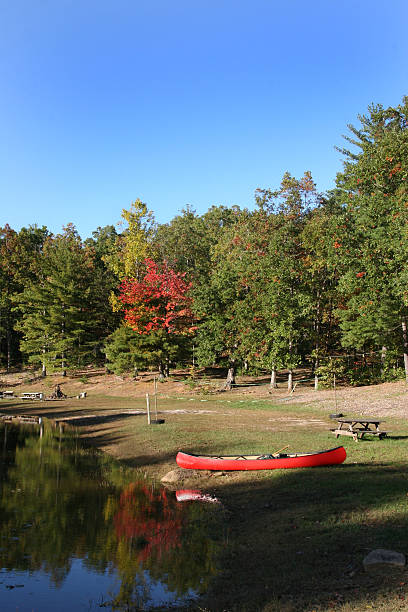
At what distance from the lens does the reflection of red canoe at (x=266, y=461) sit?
15.0m

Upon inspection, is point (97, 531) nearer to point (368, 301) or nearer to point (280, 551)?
point (280, 551)

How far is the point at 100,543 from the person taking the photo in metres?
11.3

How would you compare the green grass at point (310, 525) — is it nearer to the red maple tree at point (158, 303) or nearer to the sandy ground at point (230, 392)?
the sandy ground at point (230, 392)

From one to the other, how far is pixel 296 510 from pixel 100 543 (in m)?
4.49

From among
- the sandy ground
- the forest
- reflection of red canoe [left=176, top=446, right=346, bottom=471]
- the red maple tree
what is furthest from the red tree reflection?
the red maple tree

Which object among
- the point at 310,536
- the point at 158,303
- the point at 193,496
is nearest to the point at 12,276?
the point at 158,303

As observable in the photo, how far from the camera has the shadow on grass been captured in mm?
7699

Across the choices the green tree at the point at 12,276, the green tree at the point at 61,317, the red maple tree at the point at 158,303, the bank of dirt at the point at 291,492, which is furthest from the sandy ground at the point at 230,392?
the green tree at the point at 12,276

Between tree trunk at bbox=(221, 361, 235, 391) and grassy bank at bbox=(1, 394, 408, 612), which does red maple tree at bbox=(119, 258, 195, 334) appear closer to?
tree trunk at bbox=(221, 361, 235, 391)

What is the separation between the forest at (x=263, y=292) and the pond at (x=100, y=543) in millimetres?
21670

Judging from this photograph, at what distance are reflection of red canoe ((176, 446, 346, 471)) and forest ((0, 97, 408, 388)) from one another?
699 inches

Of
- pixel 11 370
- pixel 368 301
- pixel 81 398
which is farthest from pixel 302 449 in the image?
pixel 11 370

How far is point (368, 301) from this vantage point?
34.1m

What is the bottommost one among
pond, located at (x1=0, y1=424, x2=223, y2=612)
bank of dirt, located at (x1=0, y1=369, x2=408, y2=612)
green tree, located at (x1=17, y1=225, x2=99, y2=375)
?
pond, located at (x1=0, y1=424, x2=223, y2=612)
